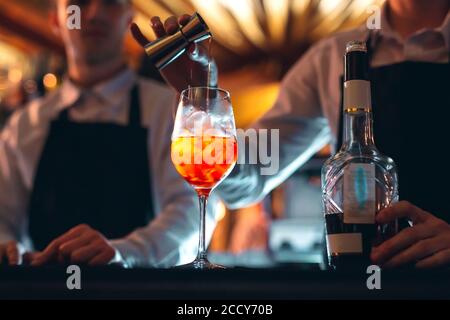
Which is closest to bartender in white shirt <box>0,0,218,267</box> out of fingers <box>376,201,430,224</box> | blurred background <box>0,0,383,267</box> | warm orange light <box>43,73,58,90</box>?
fingers <box>376,201,430,224</box>

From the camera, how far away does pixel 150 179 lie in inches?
77.2

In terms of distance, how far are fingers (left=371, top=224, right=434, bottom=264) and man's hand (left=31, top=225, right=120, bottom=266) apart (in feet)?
1.91

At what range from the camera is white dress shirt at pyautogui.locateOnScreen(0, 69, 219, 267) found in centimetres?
179

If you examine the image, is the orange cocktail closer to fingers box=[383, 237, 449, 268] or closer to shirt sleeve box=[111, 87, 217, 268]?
fingers box=[383, 237, 449, 268]

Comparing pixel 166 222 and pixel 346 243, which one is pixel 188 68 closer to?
pixel 346 243

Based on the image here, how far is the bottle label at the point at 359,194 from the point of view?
91cm

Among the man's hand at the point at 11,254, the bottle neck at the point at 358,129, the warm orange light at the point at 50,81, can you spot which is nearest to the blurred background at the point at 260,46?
the warm orange light at the point at 50,81

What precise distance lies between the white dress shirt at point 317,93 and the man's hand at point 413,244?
653 mm

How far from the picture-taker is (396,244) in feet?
2.93

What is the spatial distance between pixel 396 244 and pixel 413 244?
0.04 m

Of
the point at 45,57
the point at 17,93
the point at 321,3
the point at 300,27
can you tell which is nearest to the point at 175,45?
the point at 17,93

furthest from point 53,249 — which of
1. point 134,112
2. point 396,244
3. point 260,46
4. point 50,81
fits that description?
point 260,46

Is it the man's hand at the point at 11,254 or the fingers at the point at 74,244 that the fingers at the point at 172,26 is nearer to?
the fingers at the point at 74,244

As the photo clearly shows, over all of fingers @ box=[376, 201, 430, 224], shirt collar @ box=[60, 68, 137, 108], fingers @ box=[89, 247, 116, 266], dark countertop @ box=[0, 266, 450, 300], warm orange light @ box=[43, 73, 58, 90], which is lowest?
dark countertop @ box=[0, 266, 450, 300]
